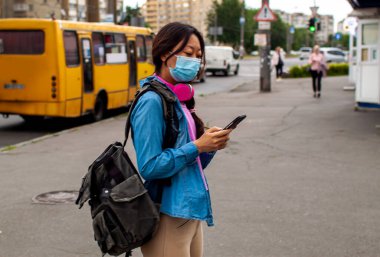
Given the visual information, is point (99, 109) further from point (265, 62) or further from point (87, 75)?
point (265, 62)

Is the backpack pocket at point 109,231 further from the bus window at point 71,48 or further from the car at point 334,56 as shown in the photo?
the car at point 334,56

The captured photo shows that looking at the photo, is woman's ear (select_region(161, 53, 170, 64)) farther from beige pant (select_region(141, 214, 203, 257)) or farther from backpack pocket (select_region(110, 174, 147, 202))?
beige pant (select_region(141, 214, 203, 257))

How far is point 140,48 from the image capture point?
1892 centimetres

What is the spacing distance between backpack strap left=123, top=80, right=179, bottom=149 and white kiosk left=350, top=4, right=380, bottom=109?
14.0 meters

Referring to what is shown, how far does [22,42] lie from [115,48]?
3.24 meters

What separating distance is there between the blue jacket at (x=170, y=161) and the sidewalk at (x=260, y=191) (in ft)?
8.08

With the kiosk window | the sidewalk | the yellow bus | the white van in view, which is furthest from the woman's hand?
the white van

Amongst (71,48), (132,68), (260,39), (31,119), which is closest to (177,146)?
(71,48)

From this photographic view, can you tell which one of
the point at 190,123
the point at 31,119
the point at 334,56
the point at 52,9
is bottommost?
the point at 31,119

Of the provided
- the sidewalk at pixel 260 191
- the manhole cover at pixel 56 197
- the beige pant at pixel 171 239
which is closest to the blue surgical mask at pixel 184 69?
the beige pant at pixel 171 239

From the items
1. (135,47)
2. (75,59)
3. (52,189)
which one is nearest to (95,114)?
(75,59)

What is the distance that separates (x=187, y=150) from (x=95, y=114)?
44.1 feet

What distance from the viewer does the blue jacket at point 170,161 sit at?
2.70 m

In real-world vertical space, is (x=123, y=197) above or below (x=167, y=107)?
below
